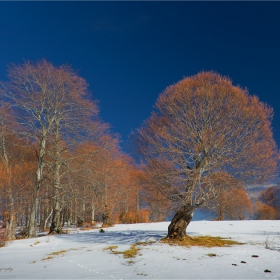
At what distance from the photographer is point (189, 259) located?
5832 mm

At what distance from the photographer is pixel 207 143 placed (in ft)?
27.5

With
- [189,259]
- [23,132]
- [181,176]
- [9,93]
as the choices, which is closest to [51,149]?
[23,132]

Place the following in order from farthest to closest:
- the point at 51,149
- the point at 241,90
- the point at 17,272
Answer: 1. the point at 51,149
2. the point at 241,90
3. the point at 17,272

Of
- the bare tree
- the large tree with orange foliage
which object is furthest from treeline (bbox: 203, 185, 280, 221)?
the bare tree

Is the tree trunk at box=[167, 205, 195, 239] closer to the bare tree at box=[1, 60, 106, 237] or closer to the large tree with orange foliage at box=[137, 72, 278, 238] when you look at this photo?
the large tree with orange foliage at box=[137, 72, 278, 238]

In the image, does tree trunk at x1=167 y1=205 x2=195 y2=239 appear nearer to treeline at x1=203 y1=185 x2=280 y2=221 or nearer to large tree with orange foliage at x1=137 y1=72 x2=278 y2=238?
large tree with orange foliage at x1=137 y1=72 x2=278 y2=238

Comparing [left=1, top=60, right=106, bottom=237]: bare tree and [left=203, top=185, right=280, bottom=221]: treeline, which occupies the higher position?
[left=1, top=60, right=106, bottom=237]: bare tree

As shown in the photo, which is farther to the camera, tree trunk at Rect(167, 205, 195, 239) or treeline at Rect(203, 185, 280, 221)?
tree trunk at Rect(167, 205, 195, 239)

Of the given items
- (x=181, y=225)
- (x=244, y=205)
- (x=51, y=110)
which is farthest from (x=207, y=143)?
(x=244, y=205)

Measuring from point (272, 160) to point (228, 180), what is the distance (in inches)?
64.5

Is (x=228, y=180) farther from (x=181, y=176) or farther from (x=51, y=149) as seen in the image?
(x=51, y=149)

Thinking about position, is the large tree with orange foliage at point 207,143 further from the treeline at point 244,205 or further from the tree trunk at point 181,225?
the treeline at point 244,205

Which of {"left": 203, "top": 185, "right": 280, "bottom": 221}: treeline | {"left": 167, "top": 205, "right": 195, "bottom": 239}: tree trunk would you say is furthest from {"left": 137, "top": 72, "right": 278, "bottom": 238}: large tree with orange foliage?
{"left": 203, "top": 185, "right": 280, "bottom": 221}: treeline

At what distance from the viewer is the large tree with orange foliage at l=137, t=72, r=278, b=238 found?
827cm
